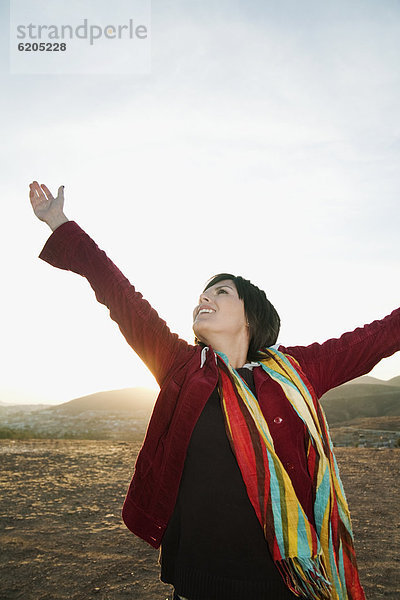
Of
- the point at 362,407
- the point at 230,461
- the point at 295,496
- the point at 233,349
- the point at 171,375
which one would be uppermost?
the point at 233,349

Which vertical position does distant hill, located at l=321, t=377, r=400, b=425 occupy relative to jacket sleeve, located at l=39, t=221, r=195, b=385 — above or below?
below

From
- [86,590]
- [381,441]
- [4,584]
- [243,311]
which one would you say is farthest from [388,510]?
[381,441]

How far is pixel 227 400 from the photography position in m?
1.96

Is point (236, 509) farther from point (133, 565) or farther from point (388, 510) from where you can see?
point (388, 510)

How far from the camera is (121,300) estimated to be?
79.2 inches

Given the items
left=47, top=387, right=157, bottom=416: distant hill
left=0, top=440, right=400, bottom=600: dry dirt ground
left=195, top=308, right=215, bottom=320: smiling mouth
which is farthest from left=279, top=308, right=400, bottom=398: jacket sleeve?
left=47, top=387, right=157, bottom=416: distant hill

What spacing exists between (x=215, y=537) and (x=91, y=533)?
445cm

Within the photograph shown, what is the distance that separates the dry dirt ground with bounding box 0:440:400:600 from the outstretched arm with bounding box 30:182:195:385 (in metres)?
3.00

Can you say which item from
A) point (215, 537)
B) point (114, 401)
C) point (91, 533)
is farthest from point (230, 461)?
point (114, 401)

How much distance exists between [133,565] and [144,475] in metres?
3.35

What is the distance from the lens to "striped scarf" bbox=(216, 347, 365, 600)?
1.76 metres

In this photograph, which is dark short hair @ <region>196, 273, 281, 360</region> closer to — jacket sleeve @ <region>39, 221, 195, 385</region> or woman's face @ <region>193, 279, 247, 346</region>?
woman's face @ <region>193, 279, 247, 346</region>

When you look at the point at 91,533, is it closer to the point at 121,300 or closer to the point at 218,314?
the point at 218,314

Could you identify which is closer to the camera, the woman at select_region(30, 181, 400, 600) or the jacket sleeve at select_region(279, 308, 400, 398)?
the woman at select_region(30, 181, 400, 600)
